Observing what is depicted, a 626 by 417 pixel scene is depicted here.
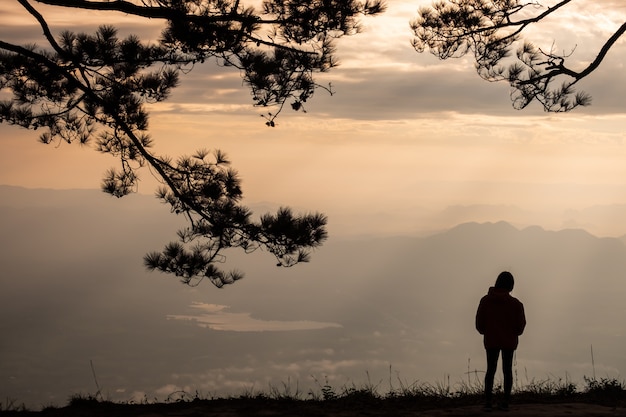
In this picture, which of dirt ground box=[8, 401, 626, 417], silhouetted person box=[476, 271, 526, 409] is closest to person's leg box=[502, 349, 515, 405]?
silhouetted person box=[476, 271, 526, 409]

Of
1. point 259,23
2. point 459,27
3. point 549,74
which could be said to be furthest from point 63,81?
point 549,74

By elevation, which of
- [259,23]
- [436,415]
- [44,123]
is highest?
[259,23]

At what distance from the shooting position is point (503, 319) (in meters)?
8.79

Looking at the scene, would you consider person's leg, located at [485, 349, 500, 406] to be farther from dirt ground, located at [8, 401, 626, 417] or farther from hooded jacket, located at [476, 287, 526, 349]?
dirt ground, located at [8, 401, 626, 417]

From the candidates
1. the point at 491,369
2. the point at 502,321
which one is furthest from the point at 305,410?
the point at 502,321

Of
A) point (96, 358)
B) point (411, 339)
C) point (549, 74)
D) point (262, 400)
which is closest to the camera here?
point (262, 400)

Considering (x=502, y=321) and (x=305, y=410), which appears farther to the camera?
(x=305, y=410)

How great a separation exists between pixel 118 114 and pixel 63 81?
3.38 ft

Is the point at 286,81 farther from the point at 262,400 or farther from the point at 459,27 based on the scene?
the point at 262,400

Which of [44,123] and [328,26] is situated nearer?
[328,26]

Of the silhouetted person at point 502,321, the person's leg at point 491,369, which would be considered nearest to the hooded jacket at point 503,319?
the silhouetted person at point 502,321

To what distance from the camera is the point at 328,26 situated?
1122cm

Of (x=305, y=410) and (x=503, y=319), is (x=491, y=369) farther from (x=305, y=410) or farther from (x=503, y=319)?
(x=305, y=410)

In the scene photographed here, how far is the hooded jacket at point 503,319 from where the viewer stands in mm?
8773
